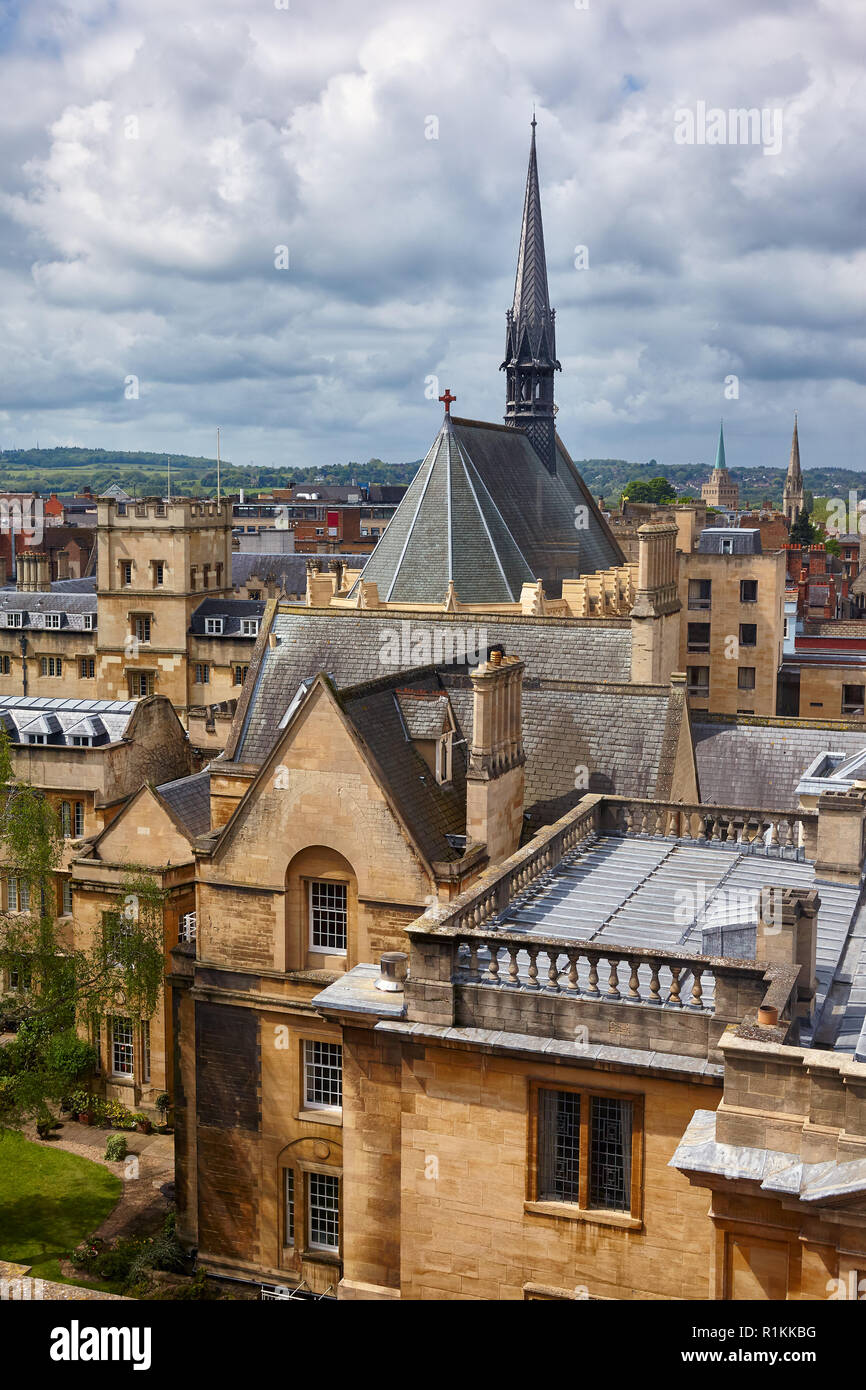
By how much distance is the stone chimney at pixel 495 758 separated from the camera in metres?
28.9

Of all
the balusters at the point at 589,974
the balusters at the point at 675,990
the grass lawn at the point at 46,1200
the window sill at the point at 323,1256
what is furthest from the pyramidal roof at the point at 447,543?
the balusters at the point at 675,990

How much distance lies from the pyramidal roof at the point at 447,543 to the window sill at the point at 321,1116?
87.2 feet

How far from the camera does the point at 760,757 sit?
138 ft

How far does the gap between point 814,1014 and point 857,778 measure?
47.9 ft

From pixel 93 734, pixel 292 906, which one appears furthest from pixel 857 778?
pixel 93 734

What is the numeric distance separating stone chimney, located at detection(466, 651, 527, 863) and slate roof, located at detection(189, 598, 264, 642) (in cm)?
5383

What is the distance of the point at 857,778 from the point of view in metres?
31.8

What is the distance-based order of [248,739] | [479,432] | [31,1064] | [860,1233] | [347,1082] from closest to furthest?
[860,1233]
[347,1082]
[248,739]
[31,1064]
[479,432]

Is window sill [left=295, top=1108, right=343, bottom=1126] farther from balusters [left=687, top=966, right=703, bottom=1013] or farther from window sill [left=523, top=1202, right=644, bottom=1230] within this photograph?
balusters [left=687, top=966, right=703, bottom=1013]

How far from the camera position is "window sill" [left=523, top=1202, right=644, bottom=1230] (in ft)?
59.6

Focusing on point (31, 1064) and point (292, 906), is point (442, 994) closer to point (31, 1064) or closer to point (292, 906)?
point (292, 906)

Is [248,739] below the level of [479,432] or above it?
below

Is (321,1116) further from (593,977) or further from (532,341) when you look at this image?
(532,341)

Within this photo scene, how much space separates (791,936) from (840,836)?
266 inches
